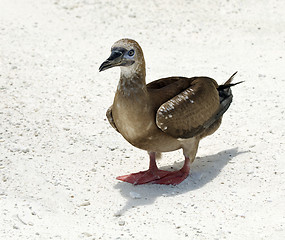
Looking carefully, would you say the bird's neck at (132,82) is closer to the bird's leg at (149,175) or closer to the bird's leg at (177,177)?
the bird's leg at (149,175)

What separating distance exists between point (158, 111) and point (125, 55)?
82cm

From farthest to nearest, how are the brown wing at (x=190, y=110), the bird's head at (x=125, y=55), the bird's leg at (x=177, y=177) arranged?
the bird's leg at (x=177, y=177) → the brown wing at (x=190, y=110) → the bird's head at (x=125, y=55)

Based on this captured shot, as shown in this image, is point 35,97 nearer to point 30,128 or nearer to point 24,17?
point 30,128

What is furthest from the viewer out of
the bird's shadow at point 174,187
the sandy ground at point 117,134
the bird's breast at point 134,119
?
the bird's shadow at point 174,187

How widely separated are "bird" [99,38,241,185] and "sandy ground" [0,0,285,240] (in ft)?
1.19

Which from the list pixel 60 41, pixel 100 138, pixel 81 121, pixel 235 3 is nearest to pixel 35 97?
pixel 81 121

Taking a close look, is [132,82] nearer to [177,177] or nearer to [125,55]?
[125,55]

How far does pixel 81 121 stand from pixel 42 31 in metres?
3.93

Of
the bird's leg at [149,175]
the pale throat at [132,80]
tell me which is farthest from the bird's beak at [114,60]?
the bird's leg at [149,175]

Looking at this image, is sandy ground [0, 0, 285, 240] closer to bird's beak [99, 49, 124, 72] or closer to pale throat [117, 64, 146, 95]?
pale throat [117, 64, 146, 95]

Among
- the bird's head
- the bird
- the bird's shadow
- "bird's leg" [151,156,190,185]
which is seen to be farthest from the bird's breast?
"bird's leg" [151,156,190,185]

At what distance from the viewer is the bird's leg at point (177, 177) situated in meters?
Answer: 8.05

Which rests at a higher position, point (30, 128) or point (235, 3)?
point (235, 3)

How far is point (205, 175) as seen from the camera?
8250 millimetres
